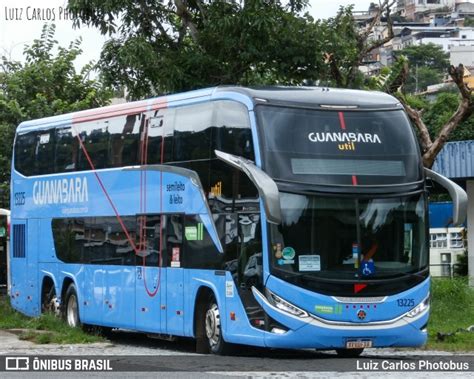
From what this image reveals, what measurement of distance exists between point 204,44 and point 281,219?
8912 millimetres

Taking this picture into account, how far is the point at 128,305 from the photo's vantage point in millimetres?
20656

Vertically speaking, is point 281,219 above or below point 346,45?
below

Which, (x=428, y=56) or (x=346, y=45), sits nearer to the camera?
(x=346, y=45)

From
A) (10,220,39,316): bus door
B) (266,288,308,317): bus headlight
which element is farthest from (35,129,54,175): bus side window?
(266,288,308,317): bus headlight

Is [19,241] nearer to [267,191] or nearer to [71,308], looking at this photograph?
[71,308]

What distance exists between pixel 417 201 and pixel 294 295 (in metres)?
2.35

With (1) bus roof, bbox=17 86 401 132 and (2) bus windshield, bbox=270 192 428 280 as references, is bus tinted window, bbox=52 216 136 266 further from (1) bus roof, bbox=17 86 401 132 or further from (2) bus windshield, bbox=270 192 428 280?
(2) bus windshield, bbox=270 192 428 280

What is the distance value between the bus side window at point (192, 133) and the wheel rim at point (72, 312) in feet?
17.4

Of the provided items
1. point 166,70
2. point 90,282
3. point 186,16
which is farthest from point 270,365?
point 186,16

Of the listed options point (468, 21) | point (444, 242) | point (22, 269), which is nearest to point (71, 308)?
point (22, 269)

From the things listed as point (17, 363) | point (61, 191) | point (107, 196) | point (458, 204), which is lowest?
point (17, 363)

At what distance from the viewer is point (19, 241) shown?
25438 millimetres

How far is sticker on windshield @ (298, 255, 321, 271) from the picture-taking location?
1641 cm

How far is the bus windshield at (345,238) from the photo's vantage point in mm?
16422
